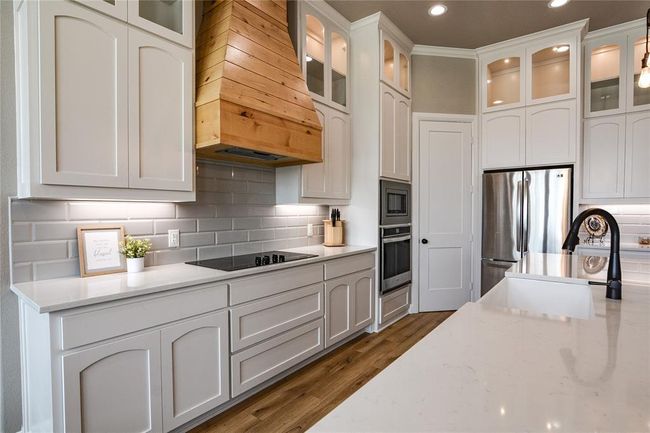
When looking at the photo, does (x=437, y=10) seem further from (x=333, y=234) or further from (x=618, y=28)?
(x=333, y=234)

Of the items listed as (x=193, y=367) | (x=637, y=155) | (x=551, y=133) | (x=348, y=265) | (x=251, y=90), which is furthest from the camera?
(x=551, y=133)

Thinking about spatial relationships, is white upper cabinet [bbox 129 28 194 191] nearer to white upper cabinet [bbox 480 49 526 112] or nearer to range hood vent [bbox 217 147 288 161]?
range hood vent [bbox 217 147 288 161]

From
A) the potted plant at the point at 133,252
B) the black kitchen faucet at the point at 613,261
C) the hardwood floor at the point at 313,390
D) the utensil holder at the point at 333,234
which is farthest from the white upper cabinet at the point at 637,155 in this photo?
the potted plant at the point at 133,252

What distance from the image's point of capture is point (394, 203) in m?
3.63

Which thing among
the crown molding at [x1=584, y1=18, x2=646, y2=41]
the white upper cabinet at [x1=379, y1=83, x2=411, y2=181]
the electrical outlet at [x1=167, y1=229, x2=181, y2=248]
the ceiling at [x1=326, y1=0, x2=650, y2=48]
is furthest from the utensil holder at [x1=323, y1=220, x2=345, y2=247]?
the crown molding at [x1=584, y1=18, x2=646, y2=41]

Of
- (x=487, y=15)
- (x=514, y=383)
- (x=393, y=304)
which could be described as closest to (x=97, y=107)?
(x=514, y=383)

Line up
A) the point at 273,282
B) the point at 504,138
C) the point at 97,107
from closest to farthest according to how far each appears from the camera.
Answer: the point at 97,107, the point at 273,282, the point at 504,138

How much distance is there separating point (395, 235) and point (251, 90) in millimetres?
2147

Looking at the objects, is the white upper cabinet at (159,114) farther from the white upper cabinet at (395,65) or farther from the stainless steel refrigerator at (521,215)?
the stainless steel refrigerator at (521,215)

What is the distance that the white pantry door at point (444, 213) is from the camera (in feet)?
13.2

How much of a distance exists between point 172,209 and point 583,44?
443cm

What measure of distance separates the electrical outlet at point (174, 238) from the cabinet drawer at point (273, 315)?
0.65m

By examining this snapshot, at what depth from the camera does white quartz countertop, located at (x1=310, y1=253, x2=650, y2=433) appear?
1.78 feet

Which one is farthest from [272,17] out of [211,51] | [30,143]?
[30,143]
